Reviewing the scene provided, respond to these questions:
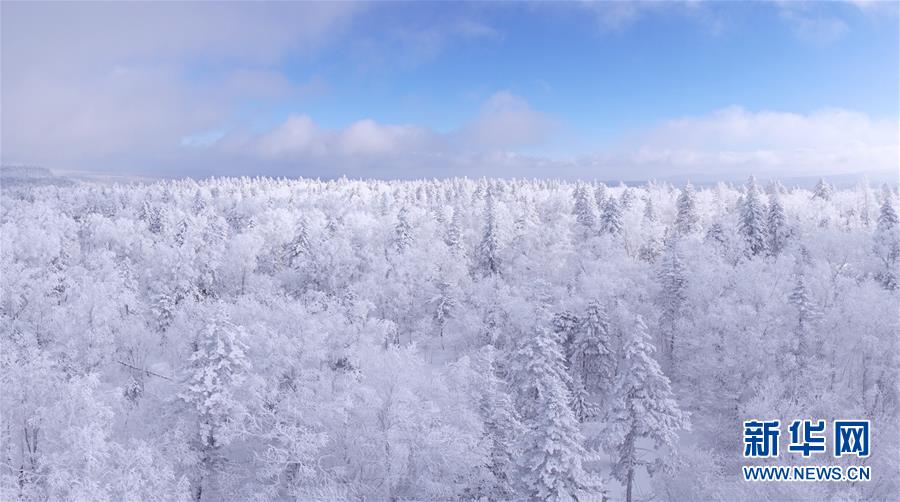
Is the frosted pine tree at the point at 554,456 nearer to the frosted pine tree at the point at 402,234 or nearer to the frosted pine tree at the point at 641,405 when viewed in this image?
the frosted pine tree at the point at 641,405

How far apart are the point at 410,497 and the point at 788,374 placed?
28.5 meters

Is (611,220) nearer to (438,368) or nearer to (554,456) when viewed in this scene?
(438,368)

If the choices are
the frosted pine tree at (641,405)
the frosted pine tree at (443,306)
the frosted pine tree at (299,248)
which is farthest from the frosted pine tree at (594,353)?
the frosted pine tree at (299,248)

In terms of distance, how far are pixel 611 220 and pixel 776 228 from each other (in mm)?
20280

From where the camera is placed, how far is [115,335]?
40.5 metres

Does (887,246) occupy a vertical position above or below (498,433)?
above

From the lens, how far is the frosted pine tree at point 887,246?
166 feet

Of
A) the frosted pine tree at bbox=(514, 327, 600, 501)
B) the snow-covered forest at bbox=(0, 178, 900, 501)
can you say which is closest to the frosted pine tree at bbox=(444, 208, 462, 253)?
the snow-covered forest at bbox=(0, 178, 900, 501)

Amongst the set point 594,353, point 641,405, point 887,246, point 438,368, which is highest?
point 887,246

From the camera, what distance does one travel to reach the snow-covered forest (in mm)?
22969

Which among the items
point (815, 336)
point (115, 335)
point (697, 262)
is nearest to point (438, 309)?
point (697, 262)

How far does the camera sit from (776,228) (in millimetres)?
65938

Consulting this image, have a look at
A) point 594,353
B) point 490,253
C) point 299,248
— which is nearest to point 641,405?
point 594,353

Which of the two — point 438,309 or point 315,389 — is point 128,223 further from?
point 315,389
